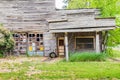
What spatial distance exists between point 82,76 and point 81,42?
46.3 ft

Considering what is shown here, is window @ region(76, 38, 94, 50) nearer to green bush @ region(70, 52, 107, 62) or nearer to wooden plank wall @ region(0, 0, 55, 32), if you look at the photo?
wooden plank wall @ region(0, 0, 55, 32)

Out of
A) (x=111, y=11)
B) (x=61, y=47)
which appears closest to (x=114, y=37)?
(x=111, y=11)

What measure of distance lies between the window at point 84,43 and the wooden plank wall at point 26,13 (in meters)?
3.32

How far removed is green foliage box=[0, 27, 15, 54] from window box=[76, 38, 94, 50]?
577 cm

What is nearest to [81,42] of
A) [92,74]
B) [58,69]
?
[58,69]

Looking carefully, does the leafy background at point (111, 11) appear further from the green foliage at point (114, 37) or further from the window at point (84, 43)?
the window at point (84, 43)

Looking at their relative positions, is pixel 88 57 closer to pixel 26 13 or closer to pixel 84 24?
pixel 84 24

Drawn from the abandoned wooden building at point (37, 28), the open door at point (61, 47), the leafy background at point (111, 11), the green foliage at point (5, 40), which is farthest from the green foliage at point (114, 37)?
the green foliage at point (5, 40)

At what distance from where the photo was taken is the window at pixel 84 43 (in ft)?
99.2

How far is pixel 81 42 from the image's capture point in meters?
30.5

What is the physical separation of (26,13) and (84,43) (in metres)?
6.06

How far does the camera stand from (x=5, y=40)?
29.0 metres

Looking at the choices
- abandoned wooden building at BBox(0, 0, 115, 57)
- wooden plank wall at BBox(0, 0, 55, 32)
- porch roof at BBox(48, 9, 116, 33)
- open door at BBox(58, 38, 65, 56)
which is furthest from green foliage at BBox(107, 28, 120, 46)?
wooden plank wall at BBox(0, 0, 55, 32)

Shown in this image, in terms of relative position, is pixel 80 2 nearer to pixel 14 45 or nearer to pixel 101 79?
pixel 14 45
